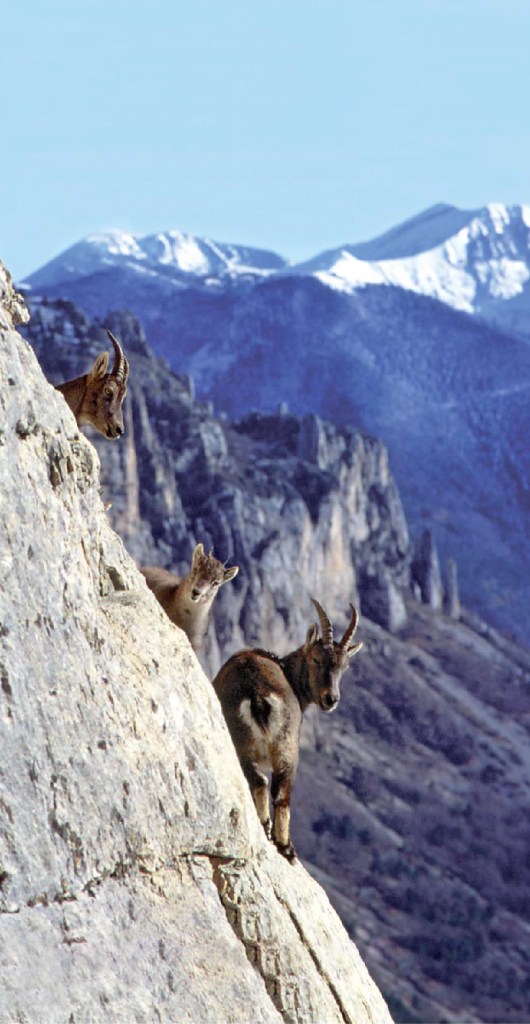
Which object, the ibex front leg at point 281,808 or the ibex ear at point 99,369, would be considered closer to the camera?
the ibex front leg at point 281,808

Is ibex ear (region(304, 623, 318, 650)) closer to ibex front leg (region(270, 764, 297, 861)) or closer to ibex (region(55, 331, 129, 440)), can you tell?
ibex front leg (region(270, 764, 297, 861))

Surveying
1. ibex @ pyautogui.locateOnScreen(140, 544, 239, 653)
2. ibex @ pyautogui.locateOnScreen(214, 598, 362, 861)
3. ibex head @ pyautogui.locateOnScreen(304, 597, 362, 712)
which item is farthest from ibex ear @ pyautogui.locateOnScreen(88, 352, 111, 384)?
ibex head @ pyautogui.locateOnScreen(304, 597, 362, 712)

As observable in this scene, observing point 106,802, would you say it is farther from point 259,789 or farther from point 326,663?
point 326,663

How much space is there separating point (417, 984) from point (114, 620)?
95852mm

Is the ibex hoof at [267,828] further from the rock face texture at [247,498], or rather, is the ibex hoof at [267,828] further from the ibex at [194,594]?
the rock face texture at [247,498]

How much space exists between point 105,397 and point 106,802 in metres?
5.23

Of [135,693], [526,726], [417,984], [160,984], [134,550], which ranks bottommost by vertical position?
[526,726]

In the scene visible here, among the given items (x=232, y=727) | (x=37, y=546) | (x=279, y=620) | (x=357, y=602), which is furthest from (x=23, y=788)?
(x=357, y=602)

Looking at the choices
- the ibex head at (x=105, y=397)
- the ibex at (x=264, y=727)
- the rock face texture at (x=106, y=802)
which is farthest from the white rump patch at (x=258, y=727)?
the ibex head at (x=105, y=397)

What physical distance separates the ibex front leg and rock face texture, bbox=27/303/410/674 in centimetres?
9995

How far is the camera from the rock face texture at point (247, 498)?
131 meters

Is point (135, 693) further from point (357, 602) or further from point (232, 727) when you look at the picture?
point (357, 602)

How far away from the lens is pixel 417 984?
100m

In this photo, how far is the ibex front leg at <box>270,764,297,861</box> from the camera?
41.1 feet
